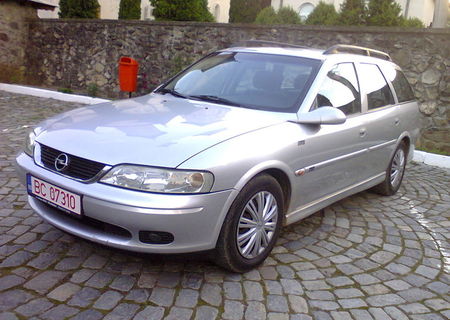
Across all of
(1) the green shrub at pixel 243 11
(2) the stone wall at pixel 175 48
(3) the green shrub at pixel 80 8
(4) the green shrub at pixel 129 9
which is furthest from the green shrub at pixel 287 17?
(3) the green shrub at pixel 80 8

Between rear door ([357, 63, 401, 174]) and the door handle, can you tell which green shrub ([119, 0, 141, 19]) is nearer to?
rear door ([357, 63, 401, 174])

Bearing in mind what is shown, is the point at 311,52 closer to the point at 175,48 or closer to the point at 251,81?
the point at 251,81

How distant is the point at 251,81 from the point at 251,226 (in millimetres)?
1461

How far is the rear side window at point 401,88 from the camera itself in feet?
17.3

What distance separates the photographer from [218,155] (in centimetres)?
286

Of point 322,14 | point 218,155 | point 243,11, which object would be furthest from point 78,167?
point 243,11

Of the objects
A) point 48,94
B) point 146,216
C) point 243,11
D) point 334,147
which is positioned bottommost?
point 48,94

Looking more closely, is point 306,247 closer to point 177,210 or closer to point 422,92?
point 177,210

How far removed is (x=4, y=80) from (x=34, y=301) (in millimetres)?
11911

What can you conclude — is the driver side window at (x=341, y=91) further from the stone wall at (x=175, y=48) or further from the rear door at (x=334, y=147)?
the stone wall at (x=175, y=48)

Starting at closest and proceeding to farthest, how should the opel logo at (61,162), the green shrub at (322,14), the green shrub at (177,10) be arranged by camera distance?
the opel logo at (61,162) → the green shrub at (177,10) → the green shrub at (322,14)

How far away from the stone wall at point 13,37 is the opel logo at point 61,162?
11.4 metres

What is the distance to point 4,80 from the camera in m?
13.0

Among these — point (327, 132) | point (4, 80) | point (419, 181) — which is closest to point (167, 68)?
point (4, 80)
